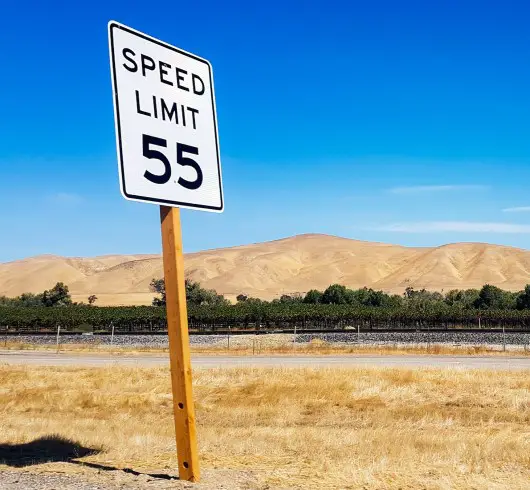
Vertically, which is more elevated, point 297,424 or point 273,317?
point 273,317

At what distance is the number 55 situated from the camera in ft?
23.9

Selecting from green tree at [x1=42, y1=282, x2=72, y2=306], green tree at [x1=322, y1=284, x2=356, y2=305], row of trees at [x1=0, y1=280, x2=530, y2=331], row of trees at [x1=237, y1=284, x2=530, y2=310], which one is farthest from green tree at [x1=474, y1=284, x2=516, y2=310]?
green tree at [x1=42, y1=282, x2=72, y2=306]

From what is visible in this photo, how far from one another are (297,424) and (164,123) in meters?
11.5

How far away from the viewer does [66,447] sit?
10.8 meters

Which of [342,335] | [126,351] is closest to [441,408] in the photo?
[126,351]

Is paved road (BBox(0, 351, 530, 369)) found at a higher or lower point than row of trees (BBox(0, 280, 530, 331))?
lower

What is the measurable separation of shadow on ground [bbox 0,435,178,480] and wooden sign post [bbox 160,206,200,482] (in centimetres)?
38

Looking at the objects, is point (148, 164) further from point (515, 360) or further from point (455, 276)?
point (455, 276)

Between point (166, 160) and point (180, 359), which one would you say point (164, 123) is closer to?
point (166, 160)

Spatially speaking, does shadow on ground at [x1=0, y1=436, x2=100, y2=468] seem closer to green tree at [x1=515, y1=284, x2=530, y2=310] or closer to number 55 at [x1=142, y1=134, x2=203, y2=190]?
number 55 at [x1=142, y1=134, x2=203, y2=190]

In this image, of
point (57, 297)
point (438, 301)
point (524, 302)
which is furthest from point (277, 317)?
point (57, 297)

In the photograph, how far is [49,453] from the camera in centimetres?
1038

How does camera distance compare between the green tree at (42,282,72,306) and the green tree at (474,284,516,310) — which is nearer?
the green tree at (474,284,516,310)

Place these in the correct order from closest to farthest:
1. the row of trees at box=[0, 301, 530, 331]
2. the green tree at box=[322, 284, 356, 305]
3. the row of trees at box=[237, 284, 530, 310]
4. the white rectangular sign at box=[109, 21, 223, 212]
A: the white rectangular sign at box=[109, 21, 223, 212], the row of trees at box=[0, 301, 530, 331], the row of trees at box=[237, 284, 530, 310], the green tree at box=[322, 284, 356, 305]
